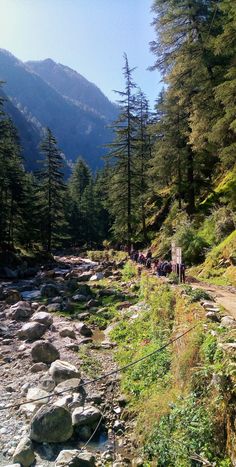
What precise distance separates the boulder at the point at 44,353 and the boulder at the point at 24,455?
16.7 ft

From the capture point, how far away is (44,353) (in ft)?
43.3

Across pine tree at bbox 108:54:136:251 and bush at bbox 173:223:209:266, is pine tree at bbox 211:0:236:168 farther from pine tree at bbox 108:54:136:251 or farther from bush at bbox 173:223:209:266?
pine tree at bbox 108:54:136:251

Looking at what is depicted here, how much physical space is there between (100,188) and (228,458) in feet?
219

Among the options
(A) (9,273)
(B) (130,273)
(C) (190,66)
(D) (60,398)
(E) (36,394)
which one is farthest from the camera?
(A) (9,273)

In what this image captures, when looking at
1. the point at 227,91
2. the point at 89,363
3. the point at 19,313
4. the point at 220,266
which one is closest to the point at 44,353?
the point at 89,363

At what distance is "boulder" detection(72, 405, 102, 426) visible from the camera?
29.4ft

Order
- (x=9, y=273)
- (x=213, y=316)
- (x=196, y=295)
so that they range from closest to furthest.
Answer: (x=213, y=316) → (x=196, y=295) → (x=9, y=273)

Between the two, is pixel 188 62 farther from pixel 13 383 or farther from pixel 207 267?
pixel 13 383

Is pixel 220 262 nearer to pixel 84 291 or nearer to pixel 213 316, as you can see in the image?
pixel 84 291

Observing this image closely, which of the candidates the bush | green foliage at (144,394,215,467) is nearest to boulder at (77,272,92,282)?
the bush

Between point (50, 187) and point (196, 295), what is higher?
point (50, 187)

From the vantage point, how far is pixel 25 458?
25.4 ft

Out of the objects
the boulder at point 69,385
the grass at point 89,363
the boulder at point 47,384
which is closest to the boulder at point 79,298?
the grass at point 89,363

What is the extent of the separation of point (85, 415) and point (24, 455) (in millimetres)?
1718
